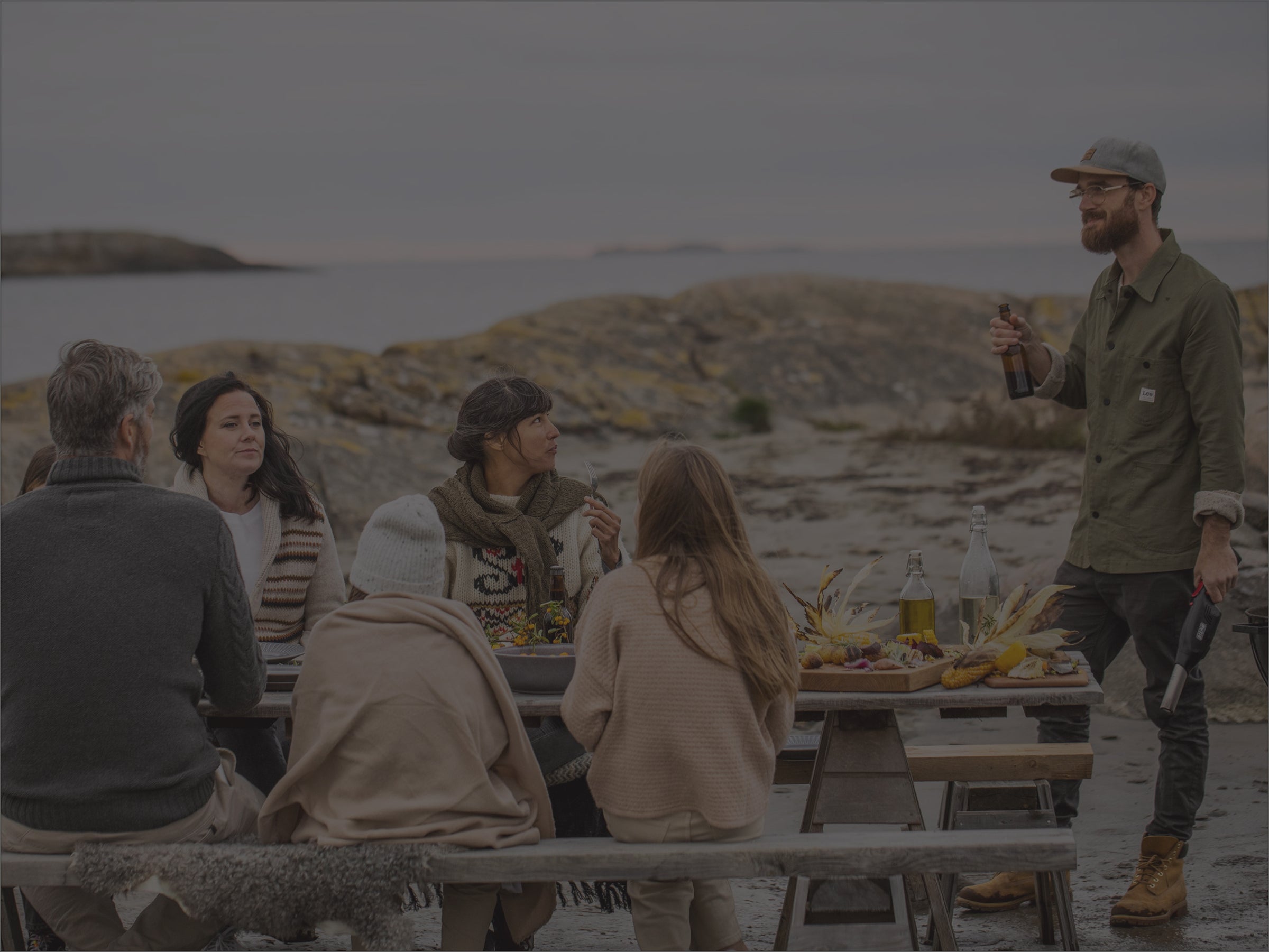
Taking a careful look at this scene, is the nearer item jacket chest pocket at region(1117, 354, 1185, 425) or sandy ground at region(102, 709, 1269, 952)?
sandy ground at region(102, 709, 1269, 952)

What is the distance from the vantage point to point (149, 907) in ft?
9.75

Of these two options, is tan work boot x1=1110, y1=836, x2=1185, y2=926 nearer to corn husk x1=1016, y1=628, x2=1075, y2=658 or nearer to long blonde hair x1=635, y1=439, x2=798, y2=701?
corn husk x1=1016, y1=628, x2=1075, y2=658

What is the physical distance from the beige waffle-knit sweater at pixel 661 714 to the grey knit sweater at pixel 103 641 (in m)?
0.78

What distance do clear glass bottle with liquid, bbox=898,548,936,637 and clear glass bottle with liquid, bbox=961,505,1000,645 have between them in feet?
0.29

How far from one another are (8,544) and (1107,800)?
3.83 m

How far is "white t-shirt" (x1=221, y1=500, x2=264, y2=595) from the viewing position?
3.97m

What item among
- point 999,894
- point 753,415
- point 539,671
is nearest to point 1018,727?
point 999,894

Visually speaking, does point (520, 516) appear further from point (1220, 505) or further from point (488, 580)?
point (1220, 505)

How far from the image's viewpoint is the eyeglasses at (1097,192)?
13.1 ft

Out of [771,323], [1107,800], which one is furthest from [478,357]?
[1107,800]

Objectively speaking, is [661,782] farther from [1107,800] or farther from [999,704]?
[1107,800]

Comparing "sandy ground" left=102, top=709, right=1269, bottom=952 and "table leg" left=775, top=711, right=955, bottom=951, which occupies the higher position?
"table leg" left=775, top=711, right=955, bottom=951

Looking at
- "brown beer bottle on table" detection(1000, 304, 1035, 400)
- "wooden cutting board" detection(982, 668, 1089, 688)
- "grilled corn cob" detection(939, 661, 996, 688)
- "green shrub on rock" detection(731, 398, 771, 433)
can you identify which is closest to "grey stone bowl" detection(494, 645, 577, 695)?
"grilled corn cob" detection(939, 661, 996, 688)

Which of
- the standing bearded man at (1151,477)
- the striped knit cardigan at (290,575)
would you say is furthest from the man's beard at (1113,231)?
the striped knit cardigan at (290,575)
